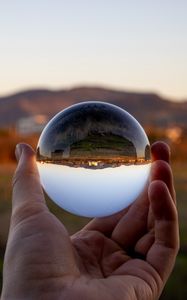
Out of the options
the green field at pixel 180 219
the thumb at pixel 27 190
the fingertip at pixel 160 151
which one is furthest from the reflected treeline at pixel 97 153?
the green field at pixel 180 219

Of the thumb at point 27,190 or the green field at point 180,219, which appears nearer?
the thumb at point 27,190

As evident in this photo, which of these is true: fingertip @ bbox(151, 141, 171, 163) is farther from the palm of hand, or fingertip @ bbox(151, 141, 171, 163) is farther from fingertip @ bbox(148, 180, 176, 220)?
the palm of hand

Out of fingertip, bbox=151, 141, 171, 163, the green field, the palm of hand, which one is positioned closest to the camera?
the palm of hand

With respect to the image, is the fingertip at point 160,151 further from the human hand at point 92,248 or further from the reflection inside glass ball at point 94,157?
the reflection inside glass ball at point 94,157

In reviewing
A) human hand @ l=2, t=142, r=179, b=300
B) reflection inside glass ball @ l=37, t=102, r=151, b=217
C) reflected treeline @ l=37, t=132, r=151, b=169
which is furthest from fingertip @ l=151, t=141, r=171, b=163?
reflected treeline @ l=37, t=132, r=151, b=169

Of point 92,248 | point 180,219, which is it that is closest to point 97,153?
point 92,248

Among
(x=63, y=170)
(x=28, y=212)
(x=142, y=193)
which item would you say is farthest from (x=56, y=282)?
(x=142, y=193)

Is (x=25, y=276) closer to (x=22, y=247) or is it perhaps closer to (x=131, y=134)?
(x=22, y=247)
